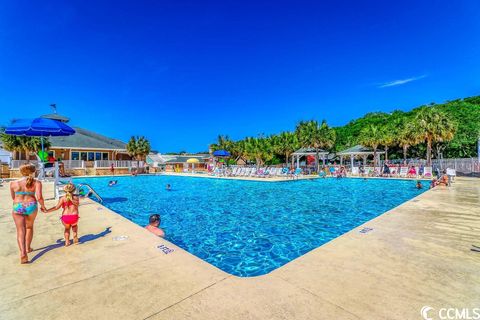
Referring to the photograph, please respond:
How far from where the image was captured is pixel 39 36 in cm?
2503

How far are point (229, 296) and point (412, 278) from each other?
202 centimetres

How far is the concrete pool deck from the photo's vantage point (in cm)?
205

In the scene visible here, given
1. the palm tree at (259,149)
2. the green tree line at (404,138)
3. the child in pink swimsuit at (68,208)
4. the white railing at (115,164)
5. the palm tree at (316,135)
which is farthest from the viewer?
the palm tree at (259,149)

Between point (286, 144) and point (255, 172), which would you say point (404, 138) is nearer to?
point (286, 144)

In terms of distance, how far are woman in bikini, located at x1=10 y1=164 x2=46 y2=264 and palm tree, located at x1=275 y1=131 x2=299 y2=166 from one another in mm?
33434

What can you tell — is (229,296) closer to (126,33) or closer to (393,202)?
(393,202)

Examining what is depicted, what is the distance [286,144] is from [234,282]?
3450 cm

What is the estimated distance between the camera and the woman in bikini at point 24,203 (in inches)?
119

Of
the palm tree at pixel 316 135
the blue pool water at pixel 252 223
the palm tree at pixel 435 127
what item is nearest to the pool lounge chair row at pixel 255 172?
the palm tree at pixel 316 135

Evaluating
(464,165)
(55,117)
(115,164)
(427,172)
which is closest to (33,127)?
(115,164)

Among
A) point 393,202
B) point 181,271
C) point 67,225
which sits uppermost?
point 67,225

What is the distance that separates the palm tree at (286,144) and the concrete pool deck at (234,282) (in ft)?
105

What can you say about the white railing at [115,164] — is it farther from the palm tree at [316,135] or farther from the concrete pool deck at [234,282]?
the concrete pool deck at [234,282]

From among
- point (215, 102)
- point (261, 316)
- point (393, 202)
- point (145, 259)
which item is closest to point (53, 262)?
point (145, 259)
